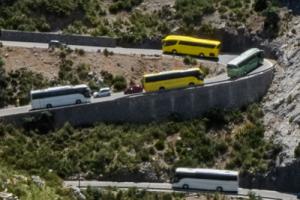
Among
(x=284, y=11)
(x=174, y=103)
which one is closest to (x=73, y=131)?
(x=174, y=103)

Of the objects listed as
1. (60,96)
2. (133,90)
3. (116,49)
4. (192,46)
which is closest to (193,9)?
(192,46)

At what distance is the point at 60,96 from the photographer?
9431cm

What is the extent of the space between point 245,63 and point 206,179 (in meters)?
13.3

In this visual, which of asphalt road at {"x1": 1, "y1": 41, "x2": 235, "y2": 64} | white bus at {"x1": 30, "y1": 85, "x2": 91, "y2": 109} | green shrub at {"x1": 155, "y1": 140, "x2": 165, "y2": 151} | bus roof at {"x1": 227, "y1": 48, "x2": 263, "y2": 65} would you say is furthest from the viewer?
asphalt road at {"x1": 1, "y1": 41, "x2": 235, "y2": 64}

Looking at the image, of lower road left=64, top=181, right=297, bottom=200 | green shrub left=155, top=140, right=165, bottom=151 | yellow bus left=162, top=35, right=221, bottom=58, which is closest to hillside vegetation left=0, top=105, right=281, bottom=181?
green shrub left=155, top=140, right=165, bottom=151

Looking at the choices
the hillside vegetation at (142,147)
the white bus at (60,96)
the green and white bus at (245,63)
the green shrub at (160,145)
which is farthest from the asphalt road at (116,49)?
the green shrub at (160,145)

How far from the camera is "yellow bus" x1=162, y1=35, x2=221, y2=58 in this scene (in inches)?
4018

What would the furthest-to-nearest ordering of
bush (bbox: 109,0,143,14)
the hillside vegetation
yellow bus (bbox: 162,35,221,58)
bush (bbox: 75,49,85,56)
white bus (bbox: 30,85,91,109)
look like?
bush (bbox: 109,0,143,14), yellow bus (bbox: 162,35,221,58), bush (bbox: 75,49,85,56), white bus (bbox: 30,85,91,109), the hillside vegetation

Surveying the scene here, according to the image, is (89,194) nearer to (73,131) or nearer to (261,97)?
(73,131)

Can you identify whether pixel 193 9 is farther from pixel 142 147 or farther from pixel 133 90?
pixel 142 147

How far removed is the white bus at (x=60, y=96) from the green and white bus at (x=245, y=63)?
1220cm

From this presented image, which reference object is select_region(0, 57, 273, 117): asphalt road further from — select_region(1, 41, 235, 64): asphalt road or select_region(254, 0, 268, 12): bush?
select_region(254, 0, 268, 12): bush

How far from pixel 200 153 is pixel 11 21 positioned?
81.1 feet

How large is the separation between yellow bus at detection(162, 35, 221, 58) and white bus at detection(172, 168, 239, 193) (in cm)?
1590
